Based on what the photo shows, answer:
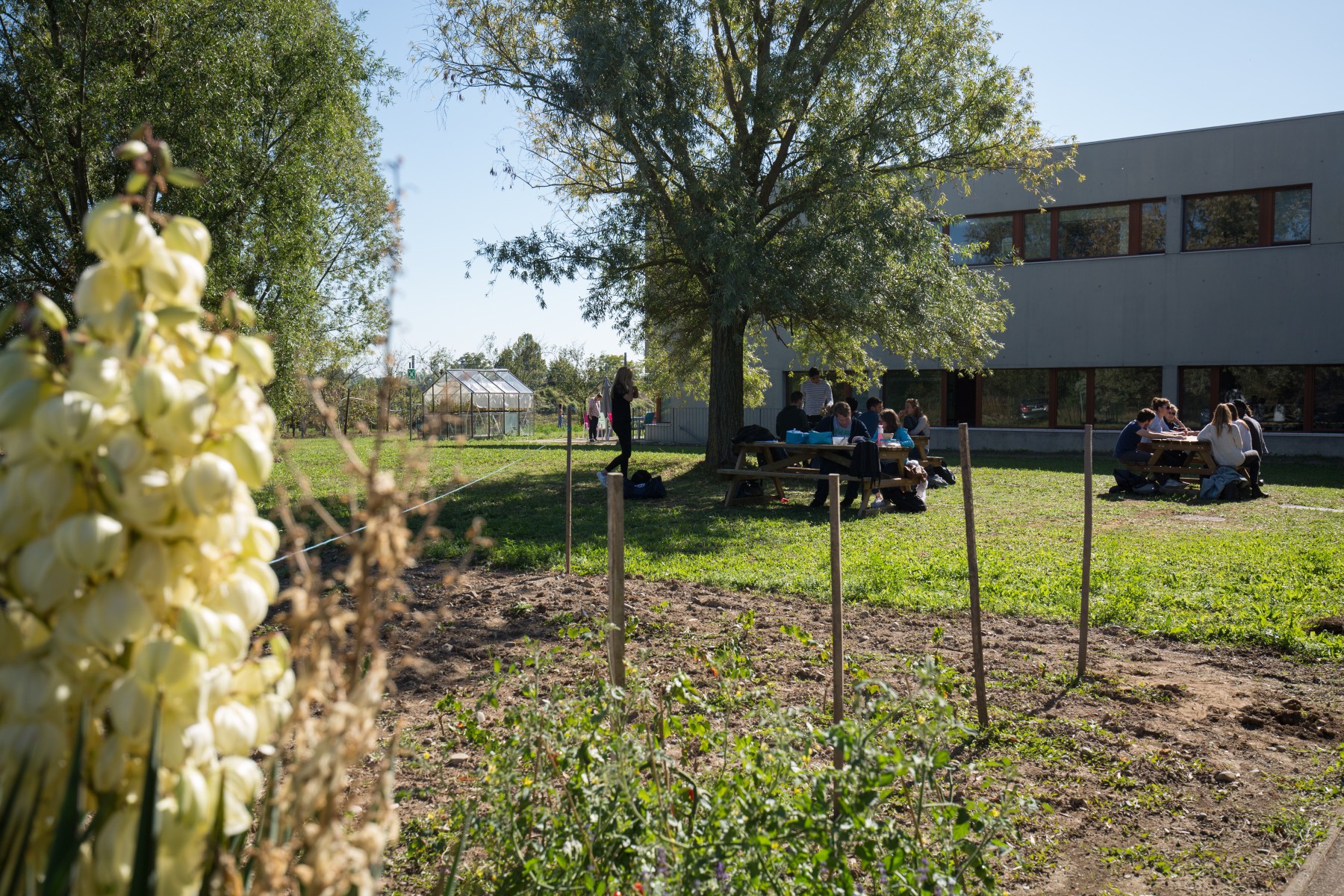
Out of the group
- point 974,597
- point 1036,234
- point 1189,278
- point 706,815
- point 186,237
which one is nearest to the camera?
point 186,237

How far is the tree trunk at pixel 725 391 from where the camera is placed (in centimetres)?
1742

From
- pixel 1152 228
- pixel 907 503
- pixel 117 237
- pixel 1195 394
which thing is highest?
pixel 1152 228

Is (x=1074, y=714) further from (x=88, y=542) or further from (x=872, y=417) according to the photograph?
(x=872, y=417)

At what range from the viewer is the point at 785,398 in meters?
30.2

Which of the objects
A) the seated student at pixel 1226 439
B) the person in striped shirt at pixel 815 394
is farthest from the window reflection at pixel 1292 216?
the person in striped shirt at pixel 815 394

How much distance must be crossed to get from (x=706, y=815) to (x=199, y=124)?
14.3 metres

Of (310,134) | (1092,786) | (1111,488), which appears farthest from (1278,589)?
(310,134)

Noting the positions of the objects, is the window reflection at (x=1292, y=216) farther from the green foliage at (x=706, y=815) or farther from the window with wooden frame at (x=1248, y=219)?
the green foliage at (x=706, y=815)

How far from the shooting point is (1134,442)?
15.2 metres

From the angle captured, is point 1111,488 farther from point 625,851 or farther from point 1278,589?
point 625,851

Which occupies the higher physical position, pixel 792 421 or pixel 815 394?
pixel 815 394

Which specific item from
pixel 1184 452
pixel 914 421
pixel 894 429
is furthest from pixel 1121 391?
pixel 894 429

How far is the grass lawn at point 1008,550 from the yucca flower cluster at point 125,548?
0.87 meters

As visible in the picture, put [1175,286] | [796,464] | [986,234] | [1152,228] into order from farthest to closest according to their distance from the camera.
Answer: [986,234] → [1152,228] → [1175,286] → [796,464]
